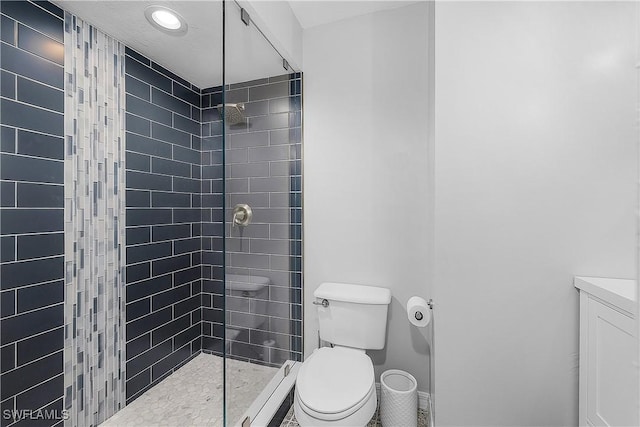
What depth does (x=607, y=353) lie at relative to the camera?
3.19 ft

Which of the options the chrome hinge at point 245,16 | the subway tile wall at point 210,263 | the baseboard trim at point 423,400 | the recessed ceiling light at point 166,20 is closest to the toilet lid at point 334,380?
the baseboard trim at point 423,400

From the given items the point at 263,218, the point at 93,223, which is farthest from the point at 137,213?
the point at 263,218

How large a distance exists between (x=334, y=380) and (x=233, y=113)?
4.08 feet

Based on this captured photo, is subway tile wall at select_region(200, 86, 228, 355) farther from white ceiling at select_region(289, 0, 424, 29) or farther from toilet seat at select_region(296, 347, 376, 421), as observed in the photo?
toilet seat at select_region(296, 347, 376, 421)

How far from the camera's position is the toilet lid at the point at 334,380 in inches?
44.5

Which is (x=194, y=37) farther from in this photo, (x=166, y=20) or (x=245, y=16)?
(x=245, y=16)

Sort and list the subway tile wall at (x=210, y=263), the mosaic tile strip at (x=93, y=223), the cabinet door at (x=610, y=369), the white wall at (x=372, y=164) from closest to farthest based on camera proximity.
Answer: the cabinet door at (x=610, y=369) < the mosaic tile strip at (x=93, y=223) < the white wall at (x=372, y=164) < the subway tile wall at (x=210, y=263)

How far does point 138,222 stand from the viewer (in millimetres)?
1778

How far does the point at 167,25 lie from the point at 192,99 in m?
0.64

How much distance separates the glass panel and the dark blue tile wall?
2.91 feet

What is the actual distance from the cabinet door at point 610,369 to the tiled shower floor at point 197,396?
1.36 meters

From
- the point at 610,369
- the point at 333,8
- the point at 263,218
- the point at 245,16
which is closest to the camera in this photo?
the point at 610,369

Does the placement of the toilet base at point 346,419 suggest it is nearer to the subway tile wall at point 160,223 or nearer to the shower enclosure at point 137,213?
the shower enclosure at point 137,213

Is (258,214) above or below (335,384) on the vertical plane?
above
